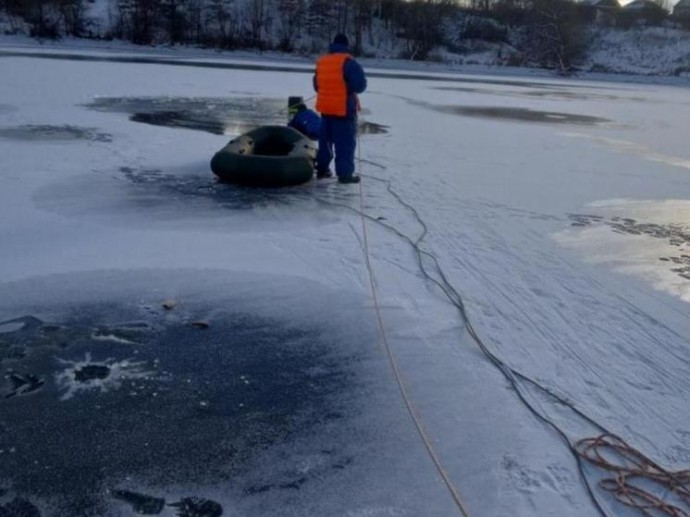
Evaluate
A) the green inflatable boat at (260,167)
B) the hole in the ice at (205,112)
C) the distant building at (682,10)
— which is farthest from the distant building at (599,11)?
the green inflatable boat at (260,167)

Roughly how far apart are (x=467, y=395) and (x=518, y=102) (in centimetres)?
1748

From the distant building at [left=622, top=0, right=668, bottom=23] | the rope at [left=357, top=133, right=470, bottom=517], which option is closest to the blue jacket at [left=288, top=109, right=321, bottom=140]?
the rope at [left=357, top=133, right=470, bottom=517]

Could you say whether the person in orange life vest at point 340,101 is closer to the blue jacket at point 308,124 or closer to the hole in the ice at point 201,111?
the blue jacket at point 308,124

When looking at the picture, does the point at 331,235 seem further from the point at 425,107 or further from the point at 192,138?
the point at 425,107

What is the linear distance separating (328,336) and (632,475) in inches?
68.2

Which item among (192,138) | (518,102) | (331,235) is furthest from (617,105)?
(331,235)

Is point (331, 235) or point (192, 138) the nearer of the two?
point (331, 235)

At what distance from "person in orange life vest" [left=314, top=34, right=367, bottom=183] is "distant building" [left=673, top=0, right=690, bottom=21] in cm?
5331

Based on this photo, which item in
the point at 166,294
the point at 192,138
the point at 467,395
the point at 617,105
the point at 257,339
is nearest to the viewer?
the point at 467,395

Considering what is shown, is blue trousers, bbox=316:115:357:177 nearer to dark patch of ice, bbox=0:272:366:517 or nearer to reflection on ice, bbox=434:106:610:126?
dark patch of ice, bbox=0:272:366:517

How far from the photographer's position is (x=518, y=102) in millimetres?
19500

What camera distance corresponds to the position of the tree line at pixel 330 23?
34.6m

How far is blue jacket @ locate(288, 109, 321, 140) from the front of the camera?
30.0 feet

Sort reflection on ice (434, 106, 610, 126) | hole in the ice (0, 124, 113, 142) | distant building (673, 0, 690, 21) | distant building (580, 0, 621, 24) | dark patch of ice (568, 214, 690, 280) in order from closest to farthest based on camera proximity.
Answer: dark patch of ice (568, 214, 690, 280) < hole in the ice (0, 124, 113, 142) < reflection on ice (434, 106, 610, 126) < distant building (580, 0, 621, 24) < distant building (673, 0, 690, 21)
